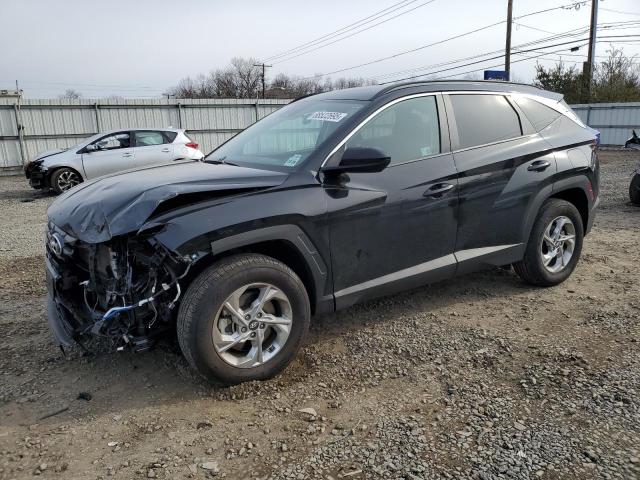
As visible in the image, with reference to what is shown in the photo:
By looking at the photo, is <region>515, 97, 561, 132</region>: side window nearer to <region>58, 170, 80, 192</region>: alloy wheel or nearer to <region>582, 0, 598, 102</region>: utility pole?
<region>58, 170, 80, 192</region>: alloy wheel

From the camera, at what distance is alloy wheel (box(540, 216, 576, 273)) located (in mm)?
4807

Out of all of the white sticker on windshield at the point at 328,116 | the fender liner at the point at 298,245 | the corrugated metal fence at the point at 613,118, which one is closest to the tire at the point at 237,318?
the fender liner at the point at 298,245

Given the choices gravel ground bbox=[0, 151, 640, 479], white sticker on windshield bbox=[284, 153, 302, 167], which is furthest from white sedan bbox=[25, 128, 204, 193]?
white sticker on windshield bbox=[284, 153, 302, 167]

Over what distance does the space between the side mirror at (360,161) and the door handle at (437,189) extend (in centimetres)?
57

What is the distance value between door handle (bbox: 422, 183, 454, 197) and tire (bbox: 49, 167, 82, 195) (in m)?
11.0

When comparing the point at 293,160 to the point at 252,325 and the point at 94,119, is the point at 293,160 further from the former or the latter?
the point at 94,119

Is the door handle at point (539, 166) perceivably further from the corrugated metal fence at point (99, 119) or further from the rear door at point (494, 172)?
the corrugated metal fence at point (99, 119)

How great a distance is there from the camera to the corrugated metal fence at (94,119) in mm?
18453

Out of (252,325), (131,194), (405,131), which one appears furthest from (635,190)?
(131,194)

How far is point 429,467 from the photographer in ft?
8.25

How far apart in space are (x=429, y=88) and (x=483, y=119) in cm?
58

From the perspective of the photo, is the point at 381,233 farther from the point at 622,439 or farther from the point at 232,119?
the point at 232,119

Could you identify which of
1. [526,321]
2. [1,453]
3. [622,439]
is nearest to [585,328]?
[526,321]

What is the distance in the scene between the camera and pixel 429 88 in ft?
13.5
